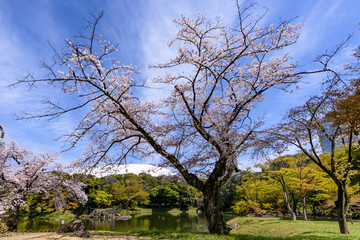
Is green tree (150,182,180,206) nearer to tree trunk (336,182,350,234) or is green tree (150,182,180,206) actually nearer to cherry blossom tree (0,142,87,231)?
cherry blossom tree (0,142,87,231)

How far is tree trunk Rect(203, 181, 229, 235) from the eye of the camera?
25.0 feet

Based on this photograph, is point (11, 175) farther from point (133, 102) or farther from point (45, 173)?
point (133, 102)

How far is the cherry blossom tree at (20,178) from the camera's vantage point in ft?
36.6

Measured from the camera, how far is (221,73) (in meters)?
7.68

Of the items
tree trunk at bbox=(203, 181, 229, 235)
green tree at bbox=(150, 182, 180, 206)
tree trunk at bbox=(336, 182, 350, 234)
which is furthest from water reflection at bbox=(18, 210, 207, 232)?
green tree at bbox=(150, 182, 180, 206)

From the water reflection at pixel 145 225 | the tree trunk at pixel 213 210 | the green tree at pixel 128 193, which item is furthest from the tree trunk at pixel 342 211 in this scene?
Result: the green tree at pixel 128 193

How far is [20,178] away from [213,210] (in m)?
12.1

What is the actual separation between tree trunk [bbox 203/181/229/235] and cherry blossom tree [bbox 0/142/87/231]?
34.8ft

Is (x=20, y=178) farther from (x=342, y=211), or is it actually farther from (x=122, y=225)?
(x=342, y=211)

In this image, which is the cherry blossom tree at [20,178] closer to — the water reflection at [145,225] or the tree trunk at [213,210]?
the water reflection at [145,225]

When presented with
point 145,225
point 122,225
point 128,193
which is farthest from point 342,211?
point 128,193

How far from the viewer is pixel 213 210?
775 centimetres

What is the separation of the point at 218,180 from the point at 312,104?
661 cm

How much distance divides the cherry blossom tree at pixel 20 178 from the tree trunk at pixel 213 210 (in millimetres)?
10612
